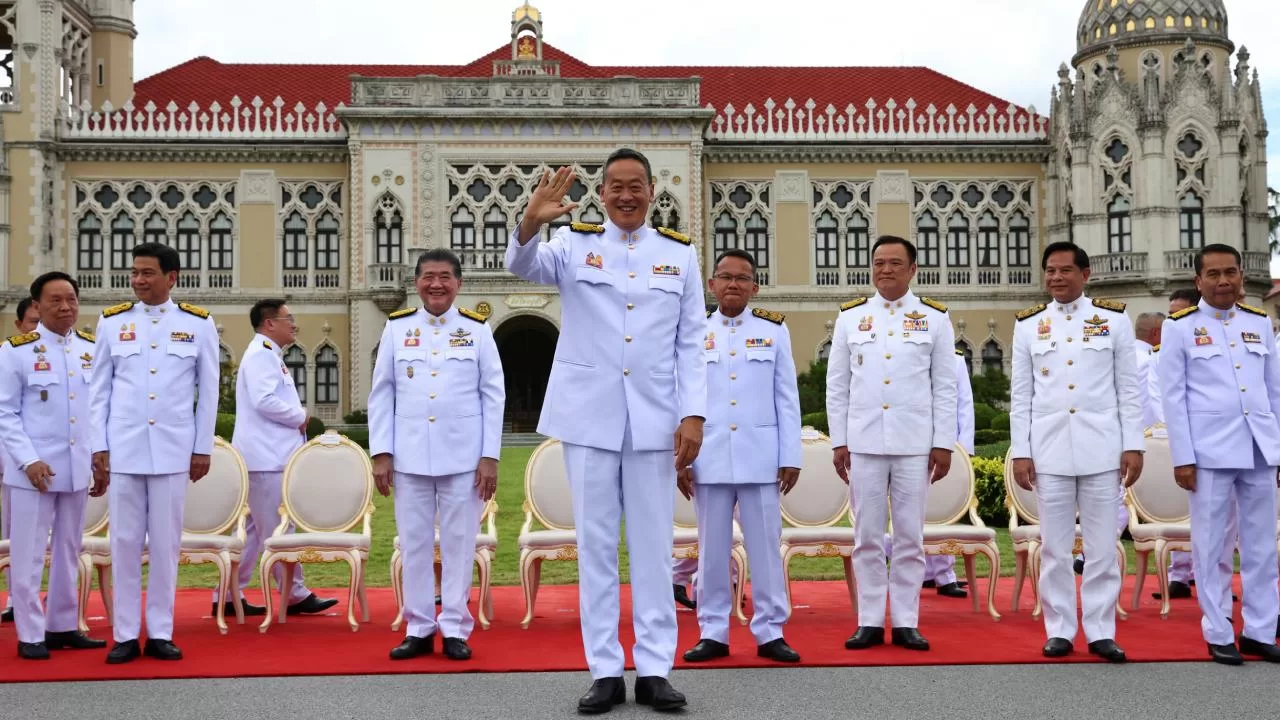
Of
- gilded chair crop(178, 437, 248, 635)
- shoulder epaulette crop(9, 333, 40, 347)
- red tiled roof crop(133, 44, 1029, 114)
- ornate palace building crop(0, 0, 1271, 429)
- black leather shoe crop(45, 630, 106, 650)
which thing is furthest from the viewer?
red tiled roof crop(133, 44, 1029, 114)

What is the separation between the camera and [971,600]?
880 centimetres

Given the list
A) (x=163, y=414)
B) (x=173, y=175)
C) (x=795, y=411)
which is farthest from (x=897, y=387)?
(x=173, y=175)

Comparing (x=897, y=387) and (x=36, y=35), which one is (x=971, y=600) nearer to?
(x=897, y=387)

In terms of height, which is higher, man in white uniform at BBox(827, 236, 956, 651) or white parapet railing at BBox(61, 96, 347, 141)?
white parapet railing at BBox(61, 96, 347, 141)

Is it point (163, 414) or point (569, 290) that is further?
point (163, 414)

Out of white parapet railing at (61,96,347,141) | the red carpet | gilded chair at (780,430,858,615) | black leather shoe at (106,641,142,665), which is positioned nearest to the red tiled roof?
white parapet railing at (61,96,347,141)

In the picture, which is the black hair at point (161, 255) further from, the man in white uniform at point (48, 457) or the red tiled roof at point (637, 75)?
the red tiled roof at point (637, 75)

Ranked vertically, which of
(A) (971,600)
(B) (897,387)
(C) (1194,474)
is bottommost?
(A) (971,600)

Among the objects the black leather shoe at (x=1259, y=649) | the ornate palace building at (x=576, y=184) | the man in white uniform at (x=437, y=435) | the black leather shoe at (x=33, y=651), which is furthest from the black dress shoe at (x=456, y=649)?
the ornate palace building at (x=576, y=184)

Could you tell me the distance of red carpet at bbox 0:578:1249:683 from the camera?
6.42 m

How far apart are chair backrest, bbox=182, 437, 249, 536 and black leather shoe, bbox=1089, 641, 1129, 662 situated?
495cm

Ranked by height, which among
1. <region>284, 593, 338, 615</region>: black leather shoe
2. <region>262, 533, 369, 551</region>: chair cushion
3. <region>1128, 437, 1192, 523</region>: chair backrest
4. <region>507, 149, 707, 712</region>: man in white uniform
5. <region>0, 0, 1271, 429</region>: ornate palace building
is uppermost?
<region>0, 0, 1271, 429</region>: ornate palace building

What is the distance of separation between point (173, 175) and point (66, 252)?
10.9 ft

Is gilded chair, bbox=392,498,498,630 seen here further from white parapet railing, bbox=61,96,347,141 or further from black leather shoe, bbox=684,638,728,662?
white parapet railing, bbox=61,96,347,141
